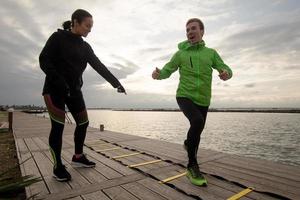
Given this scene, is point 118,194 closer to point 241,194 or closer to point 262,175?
point 241,194

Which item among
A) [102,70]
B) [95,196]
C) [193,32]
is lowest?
[95,196]

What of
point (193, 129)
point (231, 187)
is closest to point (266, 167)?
point (231, 187)

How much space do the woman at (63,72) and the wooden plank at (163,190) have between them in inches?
45.2

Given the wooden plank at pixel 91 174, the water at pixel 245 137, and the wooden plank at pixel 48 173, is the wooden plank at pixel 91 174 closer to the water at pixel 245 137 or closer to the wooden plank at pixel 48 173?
the wooden plank at pixel 48 173

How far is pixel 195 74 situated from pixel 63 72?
202cm

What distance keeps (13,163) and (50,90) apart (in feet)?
10.5

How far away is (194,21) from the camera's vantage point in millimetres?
3715

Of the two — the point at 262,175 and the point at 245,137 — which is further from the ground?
the point at 262,175

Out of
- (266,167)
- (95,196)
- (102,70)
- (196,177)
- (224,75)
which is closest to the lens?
(95,196)

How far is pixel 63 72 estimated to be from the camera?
3.46 metres

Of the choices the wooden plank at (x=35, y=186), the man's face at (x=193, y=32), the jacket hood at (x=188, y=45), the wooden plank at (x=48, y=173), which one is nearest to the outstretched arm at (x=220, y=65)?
the jacket hood at (x=188, y=45)

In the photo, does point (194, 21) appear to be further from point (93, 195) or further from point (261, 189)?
point (93, 195)

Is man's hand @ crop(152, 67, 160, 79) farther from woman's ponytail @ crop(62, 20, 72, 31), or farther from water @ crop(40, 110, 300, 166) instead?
water @ crop(40, 110, 300, 166)

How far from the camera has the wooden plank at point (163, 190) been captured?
2.81 m
